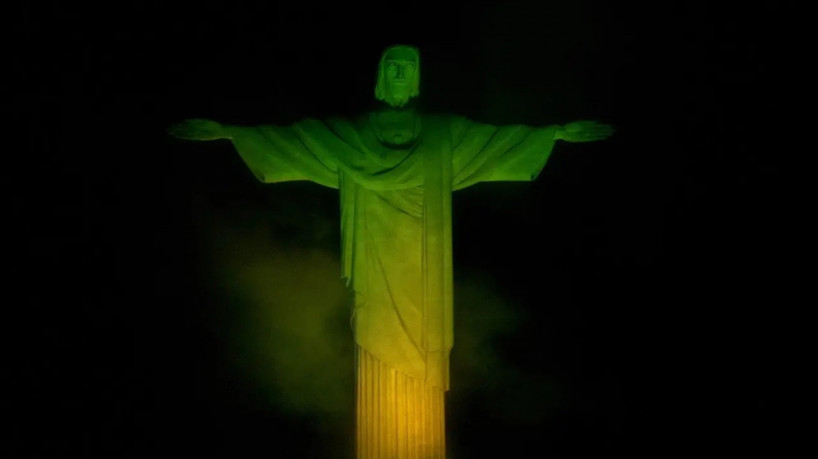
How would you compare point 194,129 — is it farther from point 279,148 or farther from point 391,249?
point 391,249

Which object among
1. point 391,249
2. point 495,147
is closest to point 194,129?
point 391,249

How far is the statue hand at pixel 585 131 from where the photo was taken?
4.25 metres

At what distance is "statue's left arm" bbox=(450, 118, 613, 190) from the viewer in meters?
4.26

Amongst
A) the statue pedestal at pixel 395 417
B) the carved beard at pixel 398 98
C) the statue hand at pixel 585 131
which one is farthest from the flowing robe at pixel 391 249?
the statue hand at pixel 585 131

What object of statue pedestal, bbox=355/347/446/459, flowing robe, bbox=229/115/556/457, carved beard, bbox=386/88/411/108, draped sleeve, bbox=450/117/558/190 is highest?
carved beard, bbox=386/88/411/108

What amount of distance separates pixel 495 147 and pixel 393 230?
0.60 metres

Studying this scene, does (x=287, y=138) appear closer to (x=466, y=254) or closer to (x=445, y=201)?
(x=445, y=201)

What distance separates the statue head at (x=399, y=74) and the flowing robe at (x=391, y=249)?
0.53ft

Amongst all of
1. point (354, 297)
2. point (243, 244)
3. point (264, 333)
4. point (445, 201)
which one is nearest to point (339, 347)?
point (264, 333)

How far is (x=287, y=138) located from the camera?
420cm

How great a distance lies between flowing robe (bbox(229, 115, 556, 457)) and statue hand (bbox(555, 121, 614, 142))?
0.52 m

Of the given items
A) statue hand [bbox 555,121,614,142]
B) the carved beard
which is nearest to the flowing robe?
the carved beard

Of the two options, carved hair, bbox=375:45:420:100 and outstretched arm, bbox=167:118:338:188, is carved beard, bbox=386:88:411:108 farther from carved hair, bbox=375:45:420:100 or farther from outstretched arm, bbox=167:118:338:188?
outstretched arm, bbox=167:118:338:188

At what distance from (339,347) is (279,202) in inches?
34.4
